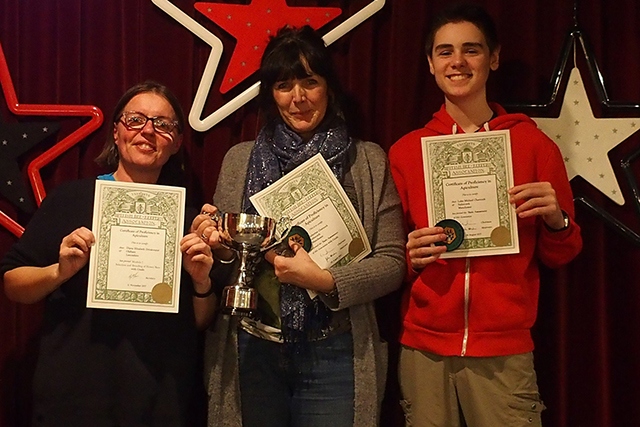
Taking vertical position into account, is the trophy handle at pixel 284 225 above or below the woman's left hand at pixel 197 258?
above

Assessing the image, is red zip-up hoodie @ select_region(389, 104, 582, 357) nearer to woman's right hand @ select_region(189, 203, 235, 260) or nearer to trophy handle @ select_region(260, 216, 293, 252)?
trophy handle @ select_region(260, 216, 293, 252)

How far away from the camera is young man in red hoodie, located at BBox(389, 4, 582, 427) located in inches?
60.3

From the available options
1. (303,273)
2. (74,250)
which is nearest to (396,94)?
(303,273)

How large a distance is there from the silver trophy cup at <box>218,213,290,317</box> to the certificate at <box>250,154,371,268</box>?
0.20 feet

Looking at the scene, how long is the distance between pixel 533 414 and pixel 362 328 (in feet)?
1.56

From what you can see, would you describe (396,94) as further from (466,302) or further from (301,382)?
(301,382)

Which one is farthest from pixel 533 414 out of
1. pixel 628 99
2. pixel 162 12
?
pixel 162 12

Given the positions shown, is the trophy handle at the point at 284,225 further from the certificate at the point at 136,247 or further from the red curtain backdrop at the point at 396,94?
the red curtain backdrop at the point at 396,94

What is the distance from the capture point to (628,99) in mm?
1909

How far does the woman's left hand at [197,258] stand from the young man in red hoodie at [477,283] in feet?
1.67

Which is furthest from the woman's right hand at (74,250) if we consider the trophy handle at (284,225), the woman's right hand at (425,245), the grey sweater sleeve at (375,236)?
the woman's right hand at (425,245)

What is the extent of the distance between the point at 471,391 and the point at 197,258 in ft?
2.49

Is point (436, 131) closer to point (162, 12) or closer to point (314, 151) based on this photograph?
point (314, 151)

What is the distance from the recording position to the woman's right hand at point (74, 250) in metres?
1.40
